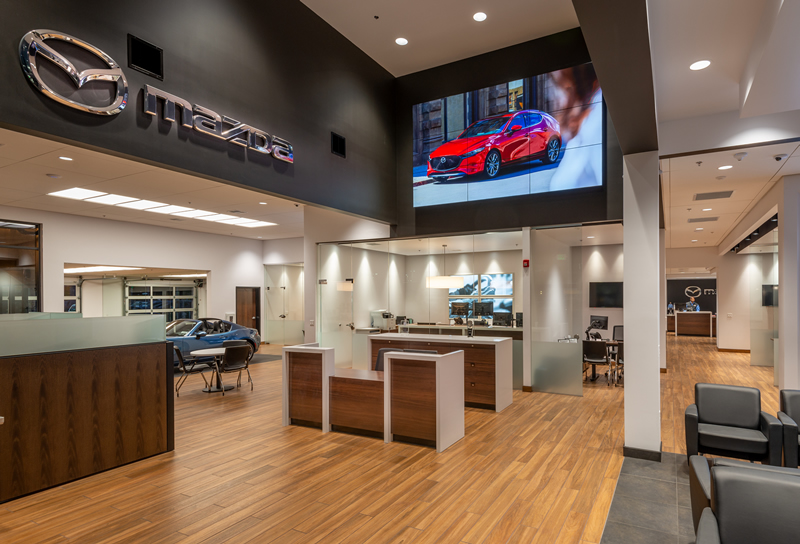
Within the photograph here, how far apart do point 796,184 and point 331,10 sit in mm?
7551

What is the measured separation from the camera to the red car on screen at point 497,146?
7.96m

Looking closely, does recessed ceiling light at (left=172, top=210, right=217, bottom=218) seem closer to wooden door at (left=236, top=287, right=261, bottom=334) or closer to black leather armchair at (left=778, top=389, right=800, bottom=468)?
wooden door at (left=236, top=287, right=261, bottom=334)

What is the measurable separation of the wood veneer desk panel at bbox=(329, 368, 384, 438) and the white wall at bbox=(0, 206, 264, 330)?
7522 millimetres

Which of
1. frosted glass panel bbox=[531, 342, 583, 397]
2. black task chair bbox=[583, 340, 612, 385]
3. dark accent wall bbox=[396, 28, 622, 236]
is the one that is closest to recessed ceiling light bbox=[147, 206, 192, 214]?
dark accent wall bbox=[396, 28, 622, 236]

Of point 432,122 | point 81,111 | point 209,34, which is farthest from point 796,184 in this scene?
point 81,111

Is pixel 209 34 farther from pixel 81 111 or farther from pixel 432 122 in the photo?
pixel 432 122

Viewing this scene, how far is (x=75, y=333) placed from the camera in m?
4.27

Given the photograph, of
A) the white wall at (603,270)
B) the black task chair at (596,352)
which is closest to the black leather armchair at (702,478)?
the black task chair at (596,352)

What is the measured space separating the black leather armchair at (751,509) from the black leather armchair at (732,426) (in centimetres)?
213

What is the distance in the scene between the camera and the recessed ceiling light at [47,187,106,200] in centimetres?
775

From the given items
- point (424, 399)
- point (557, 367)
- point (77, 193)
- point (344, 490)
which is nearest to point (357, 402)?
point (424, 399)

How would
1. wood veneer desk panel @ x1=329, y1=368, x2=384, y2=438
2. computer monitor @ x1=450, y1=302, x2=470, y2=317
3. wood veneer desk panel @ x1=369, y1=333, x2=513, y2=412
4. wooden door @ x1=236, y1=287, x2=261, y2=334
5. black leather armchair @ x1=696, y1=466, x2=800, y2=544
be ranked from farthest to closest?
wooden door @ x1=236, y1=287, x2=261, y2=334
computer monitor @ x1=450, y1=302, x2=470, y2=317
wood veneer desk panel @ x1=369, y1=333, x2=513, y2=412
wood veneer desk panel @ x1=329, y1=368, x2=384, y2=438
black leather armchair @ x1=696, y1=466, x2=800, y2=544

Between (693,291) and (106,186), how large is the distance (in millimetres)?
24043

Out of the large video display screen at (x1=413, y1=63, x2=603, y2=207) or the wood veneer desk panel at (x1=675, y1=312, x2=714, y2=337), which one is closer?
the large video display screen at (x1=413, y1=63, x2=603, y2=207)
